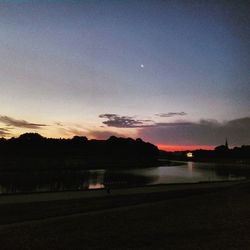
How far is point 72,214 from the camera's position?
15.7 metres

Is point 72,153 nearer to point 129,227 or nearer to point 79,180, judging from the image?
point 79,180

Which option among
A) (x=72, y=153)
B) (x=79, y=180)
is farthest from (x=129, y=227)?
(x=72, y=153)

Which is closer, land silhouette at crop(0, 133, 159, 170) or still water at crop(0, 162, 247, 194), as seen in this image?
still water at crop(0, 162, 247, 194)

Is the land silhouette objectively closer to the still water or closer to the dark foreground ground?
the still water

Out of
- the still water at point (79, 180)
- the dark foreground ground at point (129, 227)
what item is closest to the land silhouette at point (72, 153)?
the still water at point (79, 180)

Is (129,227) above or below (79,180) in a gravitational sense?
below

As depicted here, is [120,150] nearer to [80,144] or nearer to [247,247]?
[80,144]

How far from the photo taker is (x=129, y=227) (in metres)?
12.3

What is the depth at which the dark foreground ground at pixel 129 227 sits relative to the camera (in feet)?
32.7

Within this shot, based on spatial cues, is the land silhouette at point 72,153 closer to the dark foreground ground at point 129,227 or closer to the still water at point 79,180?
the still water at point 79,180

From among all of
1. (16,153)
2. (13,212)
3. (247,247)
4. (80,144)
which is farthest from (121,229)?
(80,144)

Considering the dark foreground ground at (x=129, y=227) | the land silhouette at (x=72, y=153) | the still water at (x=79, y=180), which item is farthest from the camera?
the land silhouette at (x=72, y=153)

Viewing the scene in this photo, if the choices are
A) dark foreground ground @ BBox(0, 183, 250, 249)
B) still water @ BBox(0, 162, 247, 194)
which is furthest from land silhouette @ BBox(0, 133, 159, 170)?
dark foreground ground @ BBox(0, 183, 250, 249)

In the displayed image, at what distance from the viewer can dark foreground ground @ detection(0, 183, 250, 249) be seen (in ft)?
32.7
